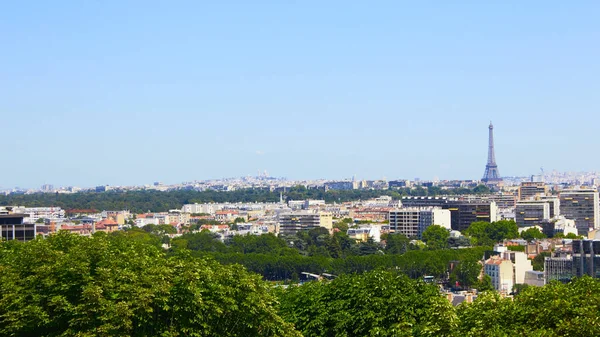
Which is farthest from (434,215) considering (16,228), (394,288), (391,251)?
(394,288)

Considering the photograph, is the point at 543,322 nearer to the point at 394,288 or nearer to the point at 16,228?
the point at 394,288

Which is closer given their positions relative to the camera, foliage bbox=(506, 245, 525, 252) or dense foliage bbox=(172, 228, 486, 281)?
dense foliage bbox=(172, 228, 486, 281)

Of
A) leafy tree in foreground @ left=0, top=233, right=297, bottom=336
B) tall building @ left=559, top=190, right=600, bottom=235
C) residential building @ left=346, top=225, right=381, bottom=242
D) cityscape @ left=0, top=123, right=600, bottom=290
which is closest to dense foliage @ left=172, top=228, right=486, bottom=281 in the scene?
cityscape @ left=0, top=123, right=600, bottom=290

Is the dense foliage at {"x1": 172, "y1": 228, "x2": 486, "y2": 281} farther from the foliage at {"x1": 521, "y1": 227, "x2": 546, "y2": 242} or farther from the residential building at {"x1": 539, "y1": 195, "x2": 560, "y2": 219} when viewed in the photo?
the residential building at {"x1": 539, "y1": 195, "x2": 560, "y2": 219}

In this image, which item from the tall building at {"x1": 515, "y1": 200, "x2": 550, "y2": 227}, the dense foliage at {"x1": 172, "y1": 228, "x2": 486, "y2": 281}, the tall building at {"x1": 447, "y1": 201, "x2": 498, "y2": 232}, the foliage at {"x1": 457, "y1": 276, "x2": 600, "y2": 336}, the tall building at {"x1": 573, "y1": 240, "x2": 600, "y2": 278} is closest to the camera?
the foliage at {"x1": 457, "y1": 276, "x2": 600, "y2": 336}

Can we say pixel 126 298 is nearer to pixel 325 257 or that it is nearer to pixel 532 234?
pixel 325 257

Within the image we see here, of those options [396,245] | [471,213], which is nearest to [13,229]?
[396,245]
